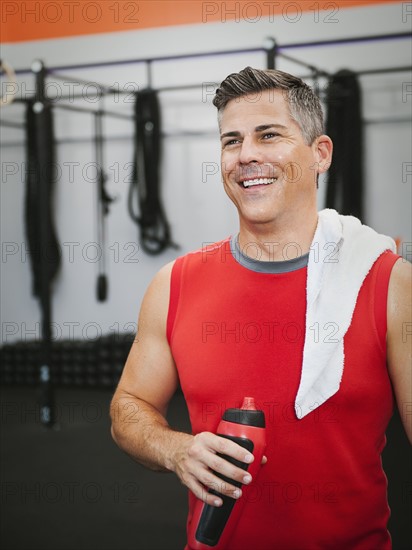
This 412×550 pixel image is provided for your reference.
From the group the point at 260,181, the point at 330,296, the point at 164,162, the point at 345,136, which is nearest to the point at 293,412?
the point at 330,296

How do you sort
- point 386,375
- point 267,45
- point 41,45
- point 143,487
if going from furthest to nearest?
point 41,45, point 143,487, point 267,45, point 386,375

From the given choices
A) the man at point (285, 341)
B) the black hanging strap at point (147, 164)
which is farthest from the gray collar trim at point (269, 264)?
the black hanging strap at point (147, 164)

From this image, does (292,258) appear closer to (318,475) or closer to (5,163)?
(318,475)

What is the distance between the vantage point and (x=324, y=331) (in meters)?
1.33

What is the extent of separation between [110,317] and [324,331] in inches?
130

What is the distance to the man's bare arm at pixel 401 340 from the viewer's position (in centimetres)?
128

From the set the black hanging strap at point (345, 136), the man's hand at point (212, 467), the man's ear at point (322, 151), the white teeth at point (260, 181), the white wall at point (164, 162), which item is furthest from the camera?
the white wall at point (164, 162)

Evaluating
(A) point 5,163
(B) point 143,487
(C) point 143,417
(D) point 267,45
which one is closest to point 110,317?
(A) point 5,163

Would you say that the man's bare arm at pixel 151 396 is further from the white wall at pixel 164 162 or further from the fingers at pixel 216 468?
the white wall at pixel 164 162

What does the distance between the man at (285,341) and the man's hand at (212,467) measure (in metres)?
0.01

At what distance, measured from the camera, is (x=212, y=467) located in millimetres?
1132

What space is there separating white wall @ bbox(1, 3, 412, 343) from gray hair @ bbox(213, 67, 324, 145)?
7.20 feet

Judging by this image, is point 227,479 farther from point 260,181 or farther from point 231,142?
point 231,142

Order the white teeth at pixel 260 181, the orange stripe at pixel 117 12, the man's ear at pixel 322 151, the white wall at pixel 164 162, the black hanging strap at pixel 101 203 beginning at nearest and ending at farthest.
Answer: the white teeth at pixel 260 181, the man's ear at pixel 322 151, the orange stripe at pixel 117 12, the white wall at pixel 164 162, the black hanging strap at pixel 101 203
